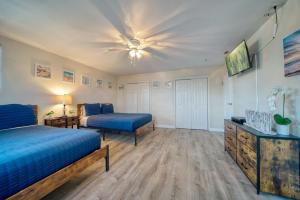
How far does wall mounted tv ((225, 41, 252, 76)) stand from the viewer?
2.37 meters

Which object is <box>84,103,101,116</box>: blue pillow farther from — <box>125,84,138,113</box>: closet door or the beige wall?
<box>125,84,138,113</box>: closet door

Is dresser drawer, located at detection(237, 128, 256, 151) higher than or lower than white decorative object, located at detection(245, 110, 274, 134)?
lower

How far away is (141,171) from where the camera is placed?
2.18m

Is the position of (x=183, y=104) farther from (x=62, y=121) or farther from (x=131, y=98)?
(x=62, y=121)

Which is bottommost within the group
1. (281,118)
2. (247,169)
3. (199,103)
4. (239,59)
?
(247,169)

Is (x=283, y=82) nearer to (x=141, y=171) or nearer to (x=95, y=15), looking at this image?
(x=141, y=171)

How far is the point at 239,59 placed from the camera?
265 centimetres

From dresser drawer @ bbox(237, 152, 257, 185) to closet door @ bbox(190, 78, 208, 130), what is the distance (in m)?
2.97

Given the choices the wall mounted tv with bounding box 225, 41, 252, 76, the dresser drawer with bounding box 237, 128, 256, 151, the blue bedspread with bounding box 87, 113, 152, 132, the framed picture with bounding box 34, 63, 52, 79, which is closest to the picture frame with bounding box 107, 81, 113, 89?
the blue bedspread with bounding box 87, 113, 152, 132

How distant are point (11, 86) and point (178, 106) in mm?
5141

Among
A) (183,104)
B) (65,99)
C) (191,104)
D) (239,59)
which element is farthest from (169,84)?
(65,99)

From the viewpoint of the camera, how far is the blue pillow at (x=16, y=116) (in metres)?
2.41

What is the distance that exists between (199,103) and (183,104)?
2.12 ft

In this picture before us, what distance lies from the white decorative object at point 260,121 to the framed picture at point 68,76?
15.7ft
